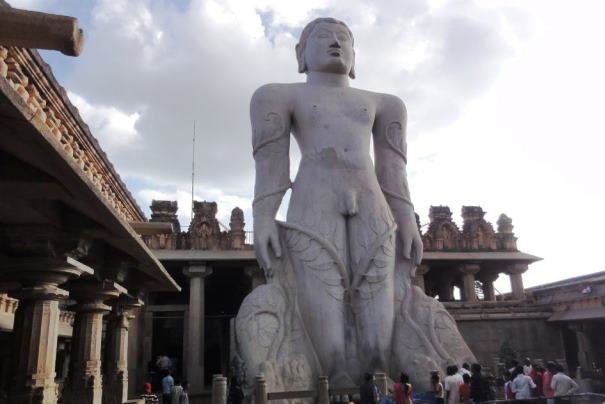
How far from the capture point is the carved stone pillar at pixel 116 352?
9.10m

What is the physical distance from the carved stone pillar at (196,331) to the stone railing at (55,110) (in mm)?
3962

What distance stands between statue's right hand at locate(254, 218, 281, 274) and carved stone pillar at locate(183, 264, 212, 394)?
10.2m

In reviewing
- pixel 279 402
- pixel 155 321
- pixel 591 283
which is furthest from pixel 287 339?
pixel 155 321

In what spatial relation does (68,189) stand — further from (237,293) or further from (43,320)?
(237,293)

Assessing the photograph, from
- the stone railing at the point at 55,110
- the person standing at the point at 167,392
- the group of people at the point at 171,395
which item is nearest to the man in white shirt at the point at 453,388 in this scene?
the stone railing at the point at 55,110

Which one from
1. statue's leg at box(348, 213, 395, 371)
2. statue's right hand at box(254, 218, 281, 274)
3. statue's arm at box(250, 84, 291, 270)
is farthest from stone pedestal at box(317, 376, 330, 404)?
statue's arm at box(250, 84, 291, 270)

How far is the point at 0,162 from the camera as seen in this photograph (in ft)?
12.1

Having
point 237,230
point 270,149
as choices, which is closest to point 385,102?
point 270,149

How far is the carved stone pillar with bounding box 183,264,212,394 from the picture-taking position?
656 inches

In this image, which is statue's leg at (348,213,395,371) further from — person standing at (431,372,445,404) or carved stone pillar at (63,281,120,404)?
carved stone pillar at (63,281,120,404)

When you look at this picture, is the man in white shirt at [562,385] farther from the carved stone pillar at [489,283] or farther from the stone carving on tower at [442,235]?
the carved stone pillar at [489,283]

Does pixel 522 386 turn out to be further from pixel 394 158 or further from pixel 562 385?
pixel 394 158

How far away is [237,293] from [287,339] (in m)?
17.5

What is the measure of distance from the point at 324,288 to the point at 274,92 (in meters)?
3.16
